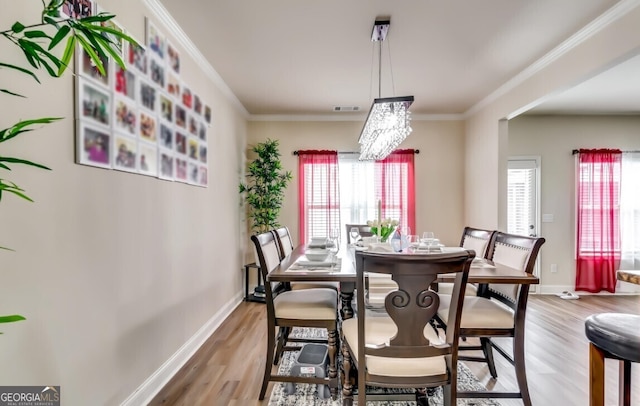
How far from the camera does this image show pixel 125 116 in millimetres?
1893

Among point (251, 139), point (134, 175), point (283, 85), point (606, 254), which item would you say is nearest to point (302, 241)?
point (251, 139)

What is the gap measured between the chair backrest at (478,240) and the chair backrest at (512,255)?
42mm

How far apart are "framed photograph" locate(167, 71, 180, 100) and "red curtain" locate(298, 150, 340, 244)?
2485mm

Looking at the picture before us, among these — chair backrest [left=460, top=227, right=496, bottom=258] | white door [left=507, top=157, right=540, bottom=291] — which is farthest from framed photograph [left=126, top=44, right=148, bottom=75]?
white door [left=507, top=157, right=540, bottom=291]

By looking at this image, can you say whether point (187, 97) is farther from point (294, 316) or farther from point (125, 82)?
point (294, 316)

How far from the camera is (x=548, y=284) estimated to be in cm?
467

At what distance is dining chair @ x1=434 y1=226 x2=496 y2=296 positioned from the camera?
253 cm

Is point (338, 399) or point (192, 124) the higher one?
point (192, 124)

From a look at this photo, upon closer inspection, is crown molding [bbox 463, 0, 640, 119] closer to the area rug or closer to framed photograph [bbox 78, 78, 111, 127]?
the area rug

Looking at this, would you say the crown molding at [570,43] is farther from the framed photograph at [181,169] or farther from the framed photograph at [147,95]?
the framed photograph at [181,169]

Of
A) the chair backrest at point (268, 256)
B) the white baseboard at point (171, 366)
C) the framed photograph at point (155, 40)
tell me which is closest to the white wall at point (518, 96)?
the chair backrest at point (268, 256)

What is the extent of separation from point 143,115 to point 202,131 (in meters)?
1.07

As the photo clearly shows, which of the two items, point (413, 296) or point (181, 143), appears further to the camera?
point (181, 143)

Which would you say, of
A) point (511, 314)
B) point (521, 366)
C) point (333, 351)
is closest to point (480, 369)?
point (521, 366)
